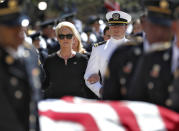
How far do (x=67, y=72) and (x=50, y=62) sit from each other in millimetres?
286

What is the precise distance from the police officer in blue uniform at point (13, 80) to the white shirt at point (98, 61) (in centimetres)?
323

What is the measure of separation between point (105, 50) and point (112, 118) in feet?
11.3

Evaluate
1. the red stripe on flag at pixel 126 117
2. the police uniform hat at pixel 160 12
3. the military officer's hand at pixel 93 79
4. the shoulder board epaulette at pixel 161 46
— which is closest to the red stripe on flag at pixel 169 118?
the red stripe on flag at pixel 126 117

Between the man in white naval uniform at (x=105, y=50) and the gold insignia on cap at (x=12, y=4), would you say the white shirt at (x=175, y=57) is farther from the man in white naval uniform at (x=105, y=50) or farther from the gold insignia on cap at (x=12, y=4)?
the man in white naval uniform at (x=105, y=50)

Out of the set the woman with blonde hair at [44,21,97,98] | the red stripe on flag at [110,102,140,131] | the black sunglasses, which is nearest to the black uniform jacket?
the red stripe on flag at [110,102,140,131]

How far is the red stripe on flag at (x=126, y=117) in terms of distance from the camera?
4645 mm

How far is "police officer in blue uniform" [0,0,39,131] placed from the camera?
4.28m

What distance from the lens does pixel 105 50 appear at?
8070 mm

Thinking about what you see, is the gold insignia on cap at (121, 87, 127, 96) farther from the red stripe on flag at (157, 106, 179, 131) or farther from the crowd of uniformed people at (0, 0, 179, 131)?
the red stripe on flag at (157, 106, 179, 131)

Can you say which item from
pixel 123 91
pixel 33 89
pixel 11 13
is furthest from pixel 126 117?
pixel 11 13

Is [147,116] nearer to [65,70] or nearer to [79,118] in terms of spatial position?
[79,118]

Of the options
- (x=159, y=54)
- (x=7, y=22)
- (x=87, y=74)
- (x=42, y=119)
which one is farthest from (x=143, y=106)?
(x=87, y=74)

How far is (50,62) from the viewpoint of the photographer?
Result: 7.85 meters

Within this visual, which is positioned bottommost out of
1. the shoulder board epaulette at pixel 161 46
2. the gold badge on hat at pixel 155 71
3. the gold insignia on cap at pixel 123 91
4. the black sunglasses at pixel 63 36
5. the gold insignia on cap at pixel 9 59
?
the gold insignia on cap at pixel 123 91
